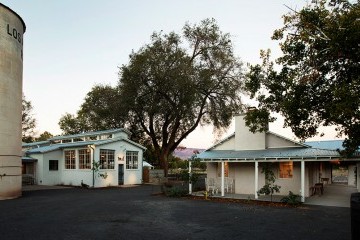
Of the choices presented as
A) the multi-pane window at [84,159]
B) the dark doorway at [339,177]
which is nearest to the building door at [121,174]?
the multi-pane window at [84,159]

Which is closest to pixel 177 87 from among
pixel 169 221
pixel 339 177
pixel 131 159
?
pixel 131 159

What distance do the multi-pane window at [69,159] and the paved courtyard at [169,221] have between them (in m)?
14.4

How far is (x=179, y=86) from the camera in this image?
119 ft

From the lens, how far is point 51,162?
33625mm

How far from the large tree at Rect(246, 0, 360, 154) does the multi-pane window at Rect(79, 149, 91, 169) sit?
17819 mm

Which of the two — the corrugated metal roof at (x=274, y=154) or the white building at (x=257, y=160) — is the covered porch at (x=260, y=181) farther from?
the corrugated metal roof at (x=274, y=154)

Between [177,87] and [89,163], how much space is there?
13.2 meters

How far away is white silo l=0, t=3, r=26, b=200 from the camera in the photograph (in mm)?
20156

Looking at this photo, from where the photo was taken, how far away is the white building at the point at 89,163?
30609 millimetres

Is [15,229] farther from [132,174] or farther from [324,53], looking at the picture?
[132,174]

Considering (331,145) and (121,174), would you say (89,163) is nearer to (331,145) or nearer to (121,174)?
(121,174)

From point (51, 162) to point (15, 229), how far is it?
925 inches

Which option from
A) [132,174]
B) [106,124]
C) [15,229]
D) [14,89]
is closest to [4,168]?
[14,89]

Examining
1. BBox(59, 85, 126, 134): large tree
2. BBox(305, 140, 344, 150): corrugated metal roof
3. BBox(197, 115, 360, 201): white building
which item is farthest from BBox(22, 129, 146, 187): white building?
BBox(305, 140, 344, 150): corrugated metal roof
